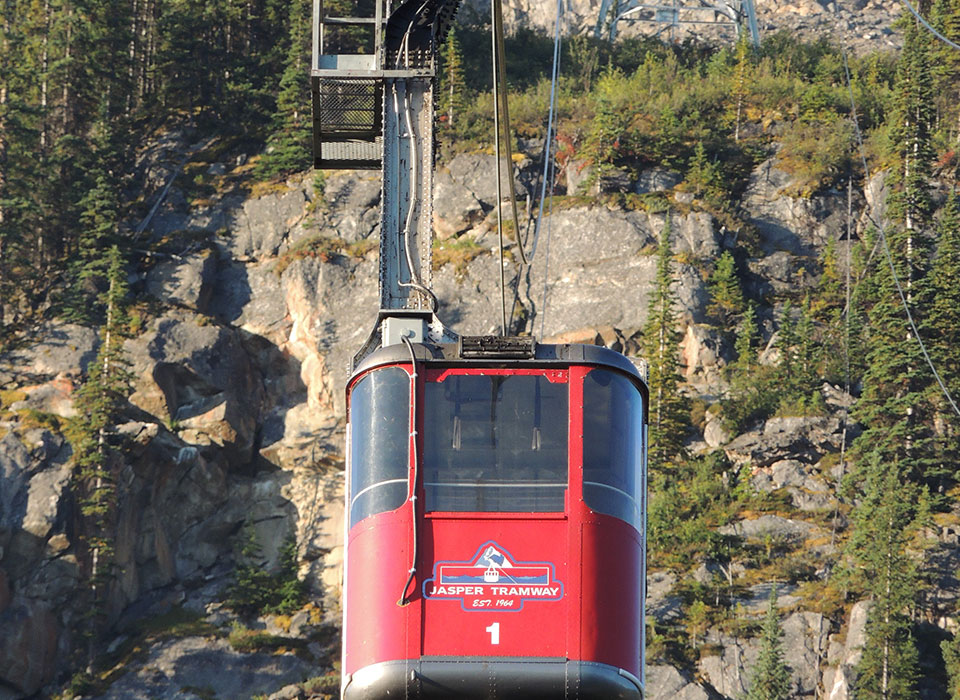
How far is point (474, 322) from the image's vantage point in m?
Result: 50.4

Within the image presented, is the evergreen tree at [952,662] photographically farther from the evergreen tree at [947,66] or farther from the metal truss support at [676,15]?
the metal truss support at [676,15]

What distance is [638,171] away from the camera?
55594mm

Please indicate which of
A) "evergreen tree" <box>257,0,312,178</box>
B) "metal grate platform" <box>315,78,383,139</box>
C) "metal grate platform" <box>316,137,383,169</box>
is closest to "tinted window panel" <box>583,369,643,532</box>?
"metal grate platform" <box>315,78,383,139</box>

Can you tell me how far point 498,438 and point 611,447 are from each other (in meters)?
1.11

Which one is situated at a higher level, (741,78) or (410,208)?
(410,208)

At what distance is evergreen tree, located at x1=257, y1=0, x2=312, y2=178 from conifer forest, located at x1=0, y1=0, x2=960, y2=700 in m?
0.14

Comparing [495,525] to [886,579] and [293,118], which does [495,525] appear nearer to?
[886,579]

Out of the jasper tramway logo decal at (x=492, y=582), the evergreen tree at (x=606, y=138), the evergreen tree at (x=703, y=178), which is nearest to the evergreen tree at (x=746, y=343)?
the evergreen tree at (x=703, y=178)

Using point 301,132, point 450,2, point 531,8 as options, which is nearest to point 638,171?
point 301,132

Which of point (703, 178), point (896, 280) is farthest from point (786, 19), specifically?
point (896, 280)

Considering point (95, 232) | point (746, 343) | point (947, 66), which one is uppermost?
point (947, 66)

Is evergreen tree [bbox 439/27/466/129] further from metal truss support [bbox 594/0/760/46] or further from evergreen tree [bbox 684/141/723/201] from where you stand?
metal truss support [bbox 594/0/760/46]

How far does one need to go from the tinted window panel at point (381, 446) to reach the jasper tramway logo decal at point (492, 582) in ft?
2.80

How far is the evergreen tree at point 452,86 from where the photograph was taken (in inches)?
2315
